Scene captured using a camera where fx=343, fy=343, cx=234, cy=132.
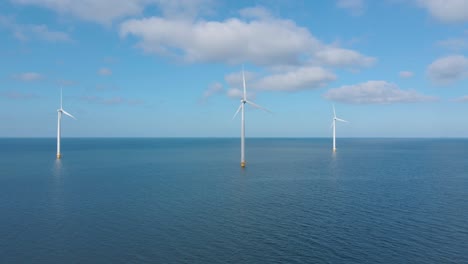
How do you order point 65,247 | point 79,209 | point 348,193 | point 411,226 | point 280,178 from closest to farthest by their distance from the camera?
1. point 65,247
2. point 411,226
3. point 79,209
4. point 348,193
5. point 280,178

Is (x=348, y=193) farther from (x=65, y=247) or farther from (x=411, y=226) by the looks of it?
(x=65, y=247)

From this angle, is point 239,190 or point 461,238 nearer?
point 461,238

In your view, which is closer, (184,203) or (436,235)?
(436,235)

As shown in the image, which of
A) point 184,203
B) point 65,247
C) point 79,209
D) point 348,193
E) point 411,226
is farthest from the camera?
point 348,193

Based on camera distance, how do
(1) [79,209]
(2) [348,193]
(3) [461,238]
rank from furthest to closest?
1. (2) [348,193]
2. (1) [79,209]
3. (3) [461,238]

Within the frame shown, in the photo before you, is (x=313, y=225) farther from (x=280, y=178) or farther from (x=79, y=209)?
(x=280, y=178)

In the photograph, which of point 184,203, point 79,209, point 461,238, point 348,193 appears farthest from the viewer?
point 348,193

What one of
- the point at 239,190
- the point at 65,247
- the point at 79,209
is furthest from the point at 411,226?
the point at 79,209

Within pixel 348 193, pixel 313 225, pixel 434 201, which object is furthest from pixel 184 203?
pixel 434 201
